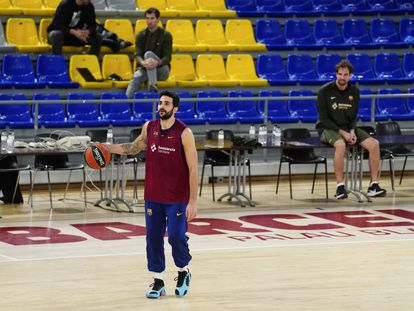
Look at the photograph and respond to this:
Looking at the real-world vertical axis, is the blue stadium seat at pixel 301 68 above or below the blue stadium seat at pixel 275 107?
above

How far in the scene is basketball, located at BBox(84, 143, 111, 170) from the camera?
9188 millimetres

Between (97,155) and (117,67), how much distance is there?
27.0ft

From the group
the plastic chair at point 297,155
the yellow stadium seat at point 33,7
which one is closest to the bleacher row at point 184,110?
the plastic chair at point 297,155

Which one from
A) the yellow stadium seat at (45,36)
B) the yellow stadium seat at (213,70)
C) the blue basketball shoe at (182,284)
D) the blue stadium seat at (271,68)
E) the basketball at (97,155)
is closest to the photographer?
the blue basketball shoe at (182,284)

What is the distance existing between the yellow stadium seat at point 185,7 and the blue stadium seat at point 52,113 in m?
3.75

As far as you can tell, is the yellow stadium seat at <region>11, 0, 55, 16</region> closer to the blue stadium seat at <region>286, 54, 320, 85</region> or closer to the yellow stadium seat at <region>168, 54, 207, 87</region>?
the yellow stadium seat at <region>168, 54, 207, 87</region>

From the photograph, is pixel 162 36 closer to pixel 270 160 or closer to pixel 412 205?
pixel 270 160

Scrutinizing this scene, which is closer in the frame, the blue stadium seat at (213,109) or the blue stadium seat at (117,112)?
the blue stadium seat at (117,112)

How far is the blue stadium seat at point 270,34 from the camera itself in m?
19.0

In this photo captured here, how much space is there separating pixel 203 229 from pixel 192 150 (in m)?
4.03

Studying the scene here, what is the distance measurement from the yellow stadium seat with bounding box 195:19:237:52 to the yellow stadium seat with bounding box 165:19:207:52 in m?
0.13

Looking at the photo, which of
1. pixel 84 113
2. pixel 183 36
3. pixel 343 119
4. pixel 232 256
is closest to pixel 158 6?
pixel 183 36

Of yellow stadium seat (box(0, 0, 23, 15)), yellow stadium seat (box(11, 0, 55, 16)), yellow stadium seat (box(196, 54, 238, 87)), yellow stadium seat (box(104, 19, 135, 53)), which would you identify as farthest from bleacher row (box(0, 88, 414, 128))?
yellow stadium seat (box(0, 0, 23, 15))

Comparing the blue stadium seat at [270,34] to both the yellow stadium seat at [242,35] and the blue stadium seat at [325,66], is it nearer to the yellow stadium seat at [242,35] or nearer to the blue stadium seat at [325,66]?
the yellow stadium seat at [242,35]
